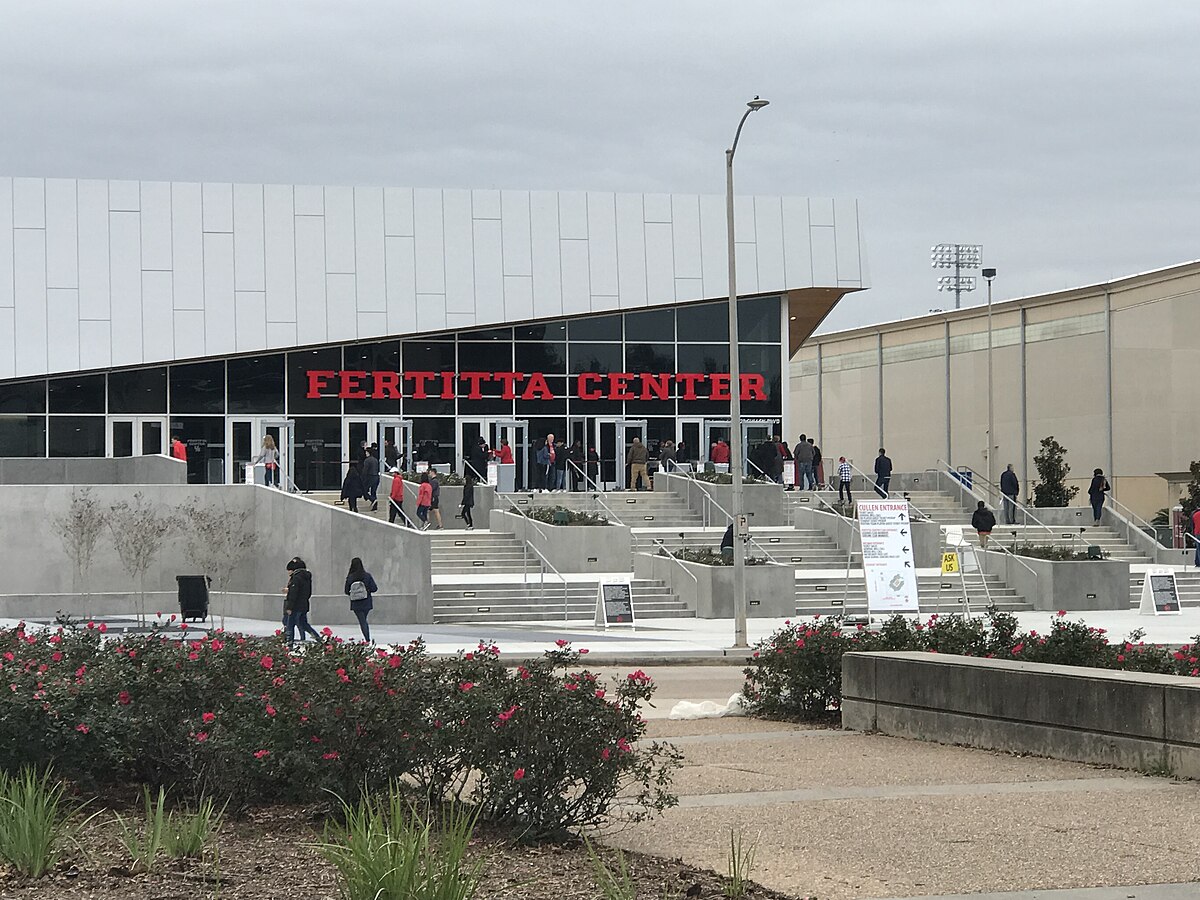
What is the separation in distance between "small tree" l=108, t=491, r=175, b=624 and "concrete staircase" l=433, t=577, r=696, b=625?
7.03 metres

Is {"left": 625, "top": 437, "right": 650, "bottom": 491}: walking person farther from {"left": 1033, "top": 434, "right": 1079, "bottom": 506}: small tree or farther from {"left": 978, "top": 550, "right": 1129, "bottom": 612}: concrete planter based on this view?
{"left": 978, "top": 550, "right": 1129, "bottom": 612}: concrete planter

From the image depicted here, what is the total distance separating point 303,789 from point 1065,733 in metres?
6.01

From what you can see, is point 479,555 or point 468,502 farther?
point 468,502

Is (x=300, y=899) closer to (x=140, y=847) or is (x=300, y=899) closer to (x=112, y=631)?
(x=140, y=847)

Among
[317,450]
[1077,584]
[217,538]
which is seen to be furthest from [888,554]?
[317,450]

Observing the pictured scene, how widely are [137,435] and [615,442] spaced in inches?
633

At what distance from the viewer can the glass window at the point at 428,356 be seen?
5462cm

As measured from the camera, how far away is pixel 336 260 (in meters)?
52.6

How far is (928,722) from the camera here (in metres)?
13.6

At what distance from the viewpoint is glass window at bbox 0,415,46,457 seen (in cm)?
5084

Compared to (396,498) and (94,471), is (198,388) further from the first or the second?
(396,498)

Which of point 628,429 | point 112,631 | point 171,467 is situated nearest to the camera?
point 112,631

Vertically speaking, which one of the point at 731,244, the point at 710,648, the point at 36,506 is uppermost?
the point at 731,244

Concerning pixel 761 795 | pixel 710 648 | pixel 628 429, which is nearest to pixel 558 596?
pixel 710 648
